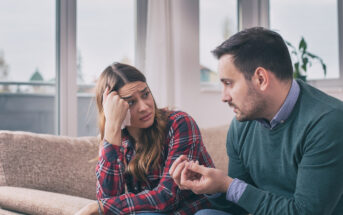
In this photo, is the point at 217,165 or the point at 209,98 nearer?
the point at 217,165

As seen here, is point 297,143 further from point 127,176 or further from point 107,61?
point 107,61

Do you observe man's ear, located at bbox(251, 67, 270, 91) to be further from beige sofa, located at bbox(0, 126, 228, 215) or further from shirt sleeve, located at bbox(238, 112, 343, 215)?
beige sofa, located at bbox(0, 126, 228, 215)

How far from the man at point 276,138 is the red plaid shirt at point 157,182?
182 millimetres

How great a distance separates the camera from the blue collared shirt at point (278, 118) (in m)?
1.20

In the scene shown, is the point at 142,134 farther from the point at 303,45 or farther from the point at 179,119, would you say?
the point at 303,45

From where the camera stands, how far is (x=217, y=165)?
222 cm

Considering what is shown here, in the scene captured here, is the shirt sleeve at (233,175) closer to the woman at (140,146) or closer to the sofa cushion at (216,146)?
the woman at (140,146)

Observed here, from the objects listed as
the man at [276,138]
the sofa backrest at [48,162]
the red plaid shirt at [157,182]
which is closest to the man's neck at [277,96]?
the man at [276,138]

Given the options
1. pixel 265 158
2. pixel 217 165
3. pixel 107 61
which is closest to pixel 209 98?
pixel 107 61

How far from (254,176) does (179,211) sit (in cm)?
32

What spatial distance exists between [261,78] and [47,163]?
106 cm

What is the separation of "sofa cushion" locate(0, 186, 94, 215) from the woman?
0.12 metres

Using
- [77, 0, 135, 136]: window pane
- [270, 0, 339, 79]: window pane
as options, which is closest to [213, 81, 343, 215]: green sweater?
[77, 0, 135, 136]: window pane

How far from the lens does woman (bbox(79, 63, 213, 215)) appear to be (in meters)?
1.53
